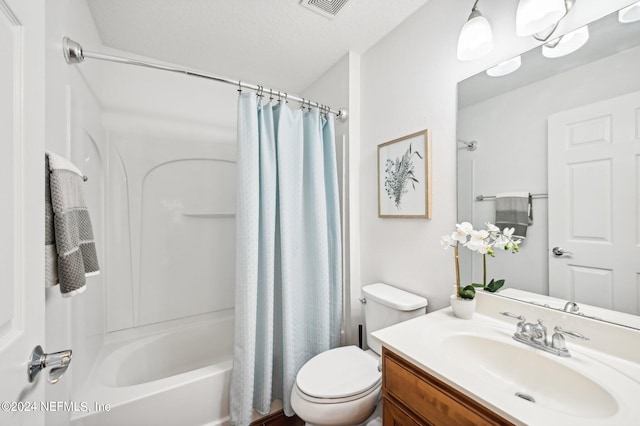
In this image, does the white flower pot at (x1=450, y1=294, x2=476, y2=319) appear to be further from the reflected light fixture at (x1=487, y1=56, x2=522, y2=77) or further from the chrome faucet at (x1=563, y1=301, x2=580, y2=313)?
the reflected light fixture at (x1=487, y1=56, x2=522, y2=77)

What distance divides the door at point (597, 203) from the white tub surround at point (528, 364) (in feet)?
0.40

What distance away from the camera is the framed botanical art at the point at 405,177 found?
141 centimetres

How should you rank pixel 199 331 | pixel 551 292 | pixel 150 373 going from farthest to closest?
pixel 199 331
pixel 150 373
pixel 551 292

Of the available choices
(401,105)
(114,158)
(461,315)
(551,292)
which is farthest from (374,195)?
(114,158)

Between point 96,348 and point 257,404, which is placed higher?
point 96,348

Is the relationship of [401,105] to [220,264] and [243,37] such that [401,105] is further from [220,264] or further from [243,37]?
[220,264]

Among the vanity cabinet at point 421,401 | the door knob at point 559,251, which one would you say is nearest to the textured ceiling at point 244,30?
the door knob at point 559,251

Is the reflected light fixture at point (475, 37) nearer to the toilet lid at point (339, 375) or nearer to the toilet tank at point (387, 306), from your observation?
the toilet tank at point (387, 306)

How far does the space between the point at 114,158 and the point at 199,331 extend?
1.43 meters

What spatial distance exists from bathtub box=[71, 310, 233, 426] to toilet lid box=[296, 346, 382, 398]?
53cm

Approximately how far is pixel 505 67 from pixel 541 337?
3.55ft

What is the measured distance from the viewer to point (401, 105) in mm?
1560

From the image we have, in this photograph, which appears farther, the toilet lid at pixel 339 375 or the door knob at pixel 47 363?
the toilet lid at pixel 339 375

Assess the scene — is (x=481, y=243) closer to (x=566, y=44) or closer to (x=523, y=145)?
(x=523, y=145)
